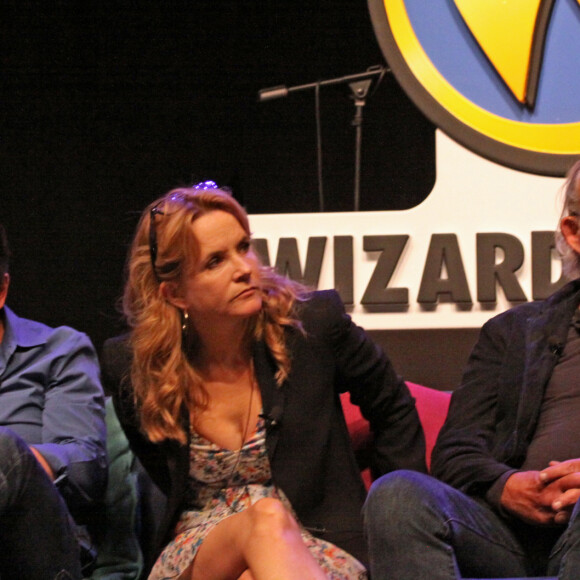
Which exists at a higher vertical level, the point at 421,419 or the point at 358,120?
the point at 358,120

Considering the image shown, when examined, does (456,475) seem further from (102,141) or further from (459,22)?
(102,141)

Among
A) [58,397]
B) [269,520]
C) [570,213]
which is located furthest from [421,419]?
[58,397]

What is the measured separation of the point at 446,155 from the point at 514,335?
0.85 metres

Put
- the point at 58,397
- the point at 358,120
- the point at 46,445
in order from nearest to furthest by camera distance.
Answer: the point at 46,445
the point at 58,397
the point at 358,120

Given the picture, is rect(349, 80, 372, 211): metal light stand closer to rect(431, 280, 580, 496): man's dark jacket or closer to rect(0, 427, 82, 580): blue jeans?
rect(431, 280, 580, 496): man's dark jacket

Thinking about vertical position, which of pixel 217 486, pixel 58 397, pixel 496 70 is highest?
pixel 496 70

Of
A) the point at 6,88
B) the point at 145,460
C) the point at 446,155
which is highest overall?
the point at 6,88

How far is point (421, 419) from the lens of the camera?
7.92 ft

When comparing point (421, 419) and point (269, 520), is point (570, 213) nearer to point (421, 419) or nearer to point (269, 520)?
point (421, 419)

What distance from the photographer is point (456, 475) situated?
2.01 m

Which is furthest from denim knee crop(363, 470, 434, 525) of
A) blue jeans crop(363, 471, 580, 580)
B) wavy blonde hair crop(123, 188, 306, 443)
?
wavy blonde hair crop(123, 188, 306, 443)

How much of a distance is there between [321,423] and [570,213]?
789 mm

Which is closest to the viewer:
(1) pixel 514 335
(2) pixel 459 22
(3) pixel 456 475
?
(3) pixel 456 475

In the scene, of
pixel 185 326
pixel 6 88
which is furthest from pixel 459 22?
pixel 6 88
